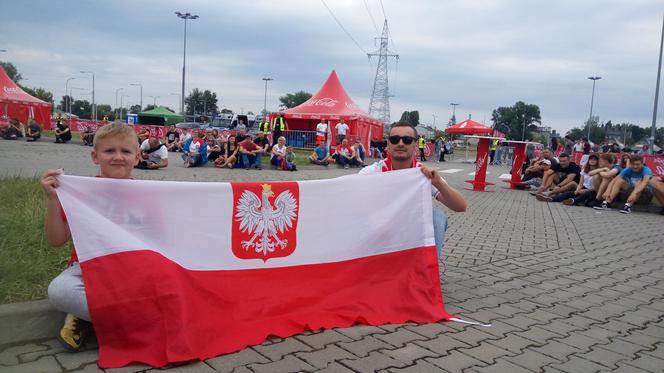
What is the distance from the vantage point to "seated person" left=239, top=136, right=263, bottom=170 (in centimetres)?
1770

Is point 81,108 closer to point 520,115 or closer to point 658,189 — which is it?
point 520,115

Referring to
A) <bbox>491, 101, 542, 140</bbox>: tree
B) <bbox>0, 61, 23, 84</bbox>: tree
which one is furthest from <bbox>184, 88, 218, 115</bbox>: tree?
<bbox>491, 101, 542, 140</bbox>: tree


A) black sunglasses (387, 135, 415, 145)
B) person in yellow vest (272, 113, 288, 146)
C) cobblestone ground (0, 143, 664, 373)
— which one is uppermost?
person in yellow vest (272, 113, 288, 146)

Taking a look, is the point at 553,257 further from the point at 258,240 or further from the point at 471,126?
the point at 471,126

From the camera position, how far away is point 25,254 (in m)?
4.26

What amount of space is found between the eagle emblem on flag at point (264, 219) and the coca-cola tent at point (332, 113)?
2346 centimetres

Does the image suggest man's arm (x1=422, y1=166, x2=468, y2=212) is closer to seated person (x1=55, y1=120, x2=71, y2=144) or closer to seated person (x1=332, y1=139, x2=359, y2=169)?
seated person (x1=332, y1=139, x2=359, y2=169)

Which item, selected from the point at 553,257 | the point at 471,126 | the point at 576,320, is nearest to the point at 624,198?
the point at 553,257

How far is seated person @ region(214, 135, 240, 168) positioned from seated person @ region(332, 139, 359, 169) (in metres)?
4.68

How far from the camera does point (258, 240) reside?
381 cm

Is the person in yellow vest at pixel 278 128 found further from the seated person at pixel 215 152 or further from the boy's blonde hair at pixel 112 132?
the boy's blonde hair at pixel 112 132

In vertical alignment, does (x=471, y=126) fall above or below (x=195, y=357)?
above

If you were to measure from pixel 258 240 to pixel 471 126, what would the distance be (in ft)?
96.3

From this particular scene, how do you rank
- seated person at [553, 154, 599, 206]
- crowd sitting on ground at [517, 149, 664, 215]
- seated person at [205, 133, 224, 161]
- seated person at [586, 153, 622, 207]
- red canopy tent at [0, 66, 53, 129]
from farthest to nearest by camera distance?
red canopy tent at [0, 66, 53, 129] < seated person at [205, 133, 224, 161] < seated person at [553, 154, 599, 206] < seated person at [586, 153, 622, 207] < crowd sitting on ground at [517, 149, 664, 215]
